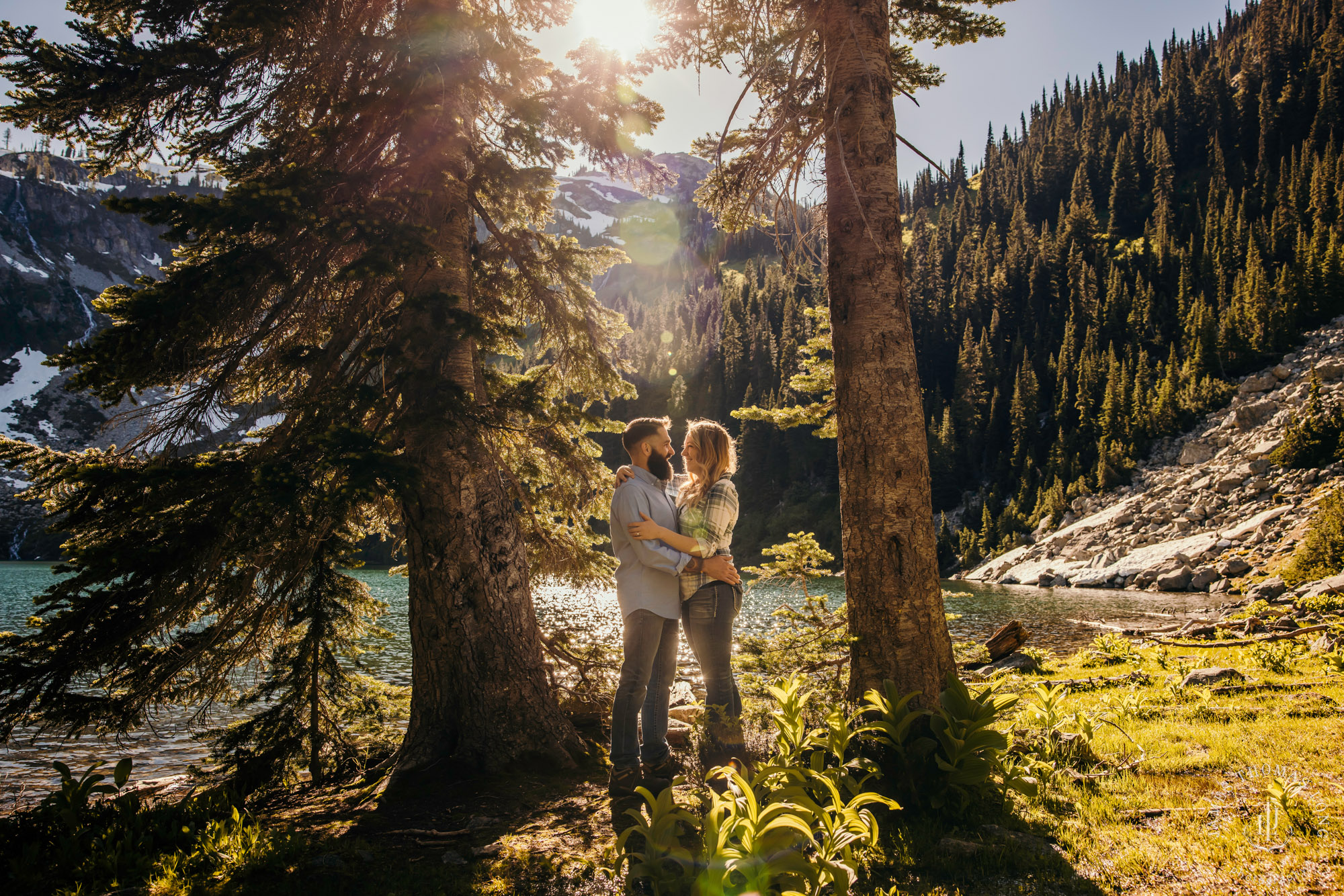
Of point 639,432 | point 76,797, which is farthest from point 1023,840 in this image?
point 76,797

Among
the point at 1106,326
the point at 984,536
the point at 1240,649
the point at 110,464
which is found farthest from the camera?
the point at 1106,326

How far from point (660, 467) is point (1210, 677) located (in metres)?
6.35

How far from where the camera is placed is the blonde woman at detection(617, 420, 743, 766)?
3.79m

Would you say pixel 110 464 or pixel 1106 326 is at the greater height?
pixel 1106 326

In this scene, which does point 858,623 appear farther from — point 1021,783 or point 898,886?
point 898,886

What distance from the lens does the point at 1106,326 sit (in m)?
66.7

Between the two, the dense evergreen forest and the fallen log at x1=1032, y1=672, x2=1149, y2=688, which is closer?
the fallen log at x1=1032, y1=672, x2=1149, y2=688

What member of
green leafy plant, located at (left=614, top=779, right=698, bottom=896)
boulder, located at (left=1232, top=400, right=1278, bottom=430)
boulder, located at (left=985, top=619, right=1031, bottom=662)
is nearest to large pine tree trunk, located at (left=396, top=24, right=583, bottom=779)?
green leafy plant, located at (left=614, top=779, right=698, bottom=896)

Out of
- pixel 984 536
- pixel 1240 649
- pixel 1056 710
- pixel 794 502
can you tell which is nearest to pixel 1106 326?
pixel 984 536

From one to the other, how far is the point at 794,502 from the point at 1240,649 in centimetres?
6237

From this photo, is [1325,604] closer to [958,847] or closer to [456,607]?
[958,847]

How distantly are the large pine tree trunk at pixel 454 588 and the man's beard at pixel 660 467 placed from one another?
178 cm

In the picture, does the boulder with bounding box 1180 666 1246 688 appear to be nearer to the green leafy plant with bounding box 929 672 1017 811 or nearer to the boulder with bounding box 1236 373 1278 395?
the green leafy plant with bounding box 929 672 1017 811

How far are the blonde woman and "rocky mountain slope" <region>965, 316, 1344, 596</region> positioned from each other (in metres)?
18.7
